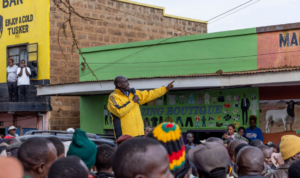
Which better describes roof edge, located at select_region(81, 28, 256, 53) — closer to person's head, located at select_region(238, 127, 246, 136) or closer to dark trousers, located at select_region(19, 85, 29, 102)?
person's head, located at select_region(238, 127, 246, 136)

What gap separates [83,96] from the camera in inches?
561

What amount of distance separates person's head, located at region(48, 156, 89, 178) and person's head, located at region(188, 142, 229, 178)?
0.82 metres

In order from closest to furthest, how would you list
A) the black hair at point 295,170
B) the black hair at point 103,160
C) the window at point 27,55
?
1. the black hair at point 295,170
2. the black hair at point 103,160
3. the window at point 27,55

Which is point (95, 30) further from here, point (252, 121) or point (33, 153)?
point (33, 153)

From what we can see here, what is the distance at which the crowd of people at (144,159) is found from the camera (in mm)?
1860

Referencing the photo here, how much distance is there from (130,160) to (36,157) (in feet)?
3.54

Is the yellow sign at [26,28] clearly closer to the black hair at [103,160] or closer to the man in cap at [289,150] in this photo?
the black hair at [103,160]

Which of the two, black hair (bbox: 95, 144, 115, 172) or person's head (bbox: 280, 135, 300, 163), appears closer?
black hair (bbox: 95, 144, 115, 172)

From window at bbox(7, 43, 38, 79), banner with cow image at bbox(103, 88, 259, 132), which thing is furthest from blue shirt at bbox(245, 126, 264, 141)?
window at bbox(7, 43, 38, 79)

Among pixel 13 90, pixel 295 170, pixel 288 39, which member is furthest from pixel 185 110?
pixel 295 170

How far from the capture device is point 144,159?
185 cm

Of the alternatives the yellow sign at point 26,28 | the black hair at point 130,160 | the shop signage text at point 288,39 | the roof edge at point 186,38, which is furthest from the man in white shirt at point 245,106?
the black hair at point 130,160

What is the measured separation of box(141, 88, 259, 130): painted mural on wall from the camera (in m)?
10.4

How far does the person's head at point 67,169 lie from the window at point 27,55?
44.2 feet
